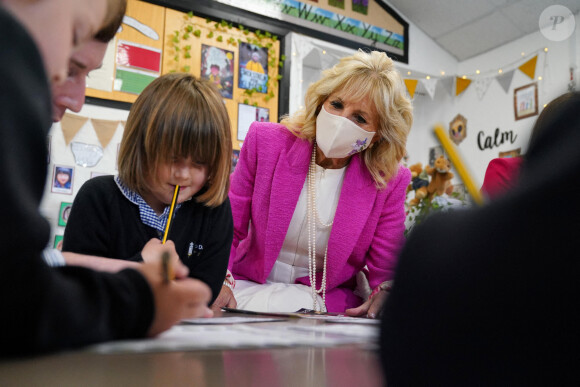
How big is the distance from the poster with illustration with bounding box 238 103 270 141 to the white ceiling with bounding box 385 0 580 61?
1411 mm

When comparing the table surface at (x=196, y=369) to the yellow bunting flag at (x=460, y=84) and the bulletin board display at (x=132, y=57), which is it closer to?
the bulletin board display at (x=132, y=57)

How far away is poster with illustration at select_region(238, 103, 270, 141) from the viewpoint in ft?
8.87

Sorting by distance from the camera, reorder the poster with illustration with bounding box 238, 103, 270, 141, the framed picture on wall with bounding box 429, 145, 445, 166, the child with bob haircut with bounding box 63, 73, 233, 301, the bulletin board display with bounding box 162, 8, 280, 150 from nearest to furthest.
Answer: the child with bob haircut with bounding box 63, 73, 233, 301 < the bulletin board display with bounding box 162, 8, 280, 150 < the poster with illustration with bounding box 238, 103, 270, 141 < the framed picture on wall with bounding box 429, 145, 445, 166

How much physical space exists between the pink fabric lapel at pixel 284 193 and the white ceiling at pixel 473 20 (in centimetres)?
237

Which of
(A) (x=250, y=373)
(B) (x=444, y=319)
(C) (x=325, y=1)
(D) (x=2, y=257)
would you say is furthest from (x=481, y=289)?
(C) (x=325, y=1)

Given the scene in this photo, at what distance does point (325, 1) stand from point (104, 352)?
3.18 metres

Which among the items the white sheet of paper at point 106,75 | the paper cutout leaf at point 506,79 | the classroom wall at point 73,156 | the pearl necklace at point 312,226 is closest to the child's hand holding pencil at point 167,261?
the pearl necklace at point 312,226

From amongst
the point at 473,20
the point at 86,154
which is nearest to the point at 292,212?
the point at 86,154

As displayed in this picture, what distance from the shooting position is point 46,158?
294 millimetres

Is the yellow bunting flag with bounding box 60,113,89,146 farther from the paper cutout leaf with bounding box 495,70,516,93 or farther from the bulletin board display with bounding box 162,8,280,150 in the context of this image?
the paper cutout leaf with bounding box 495,70,516,93

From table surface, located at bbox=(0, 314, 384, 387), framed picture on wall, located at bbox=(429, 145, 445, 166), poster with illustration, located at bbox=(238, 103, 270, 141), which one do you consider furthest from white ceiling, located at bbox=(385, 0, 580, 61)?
table surface, located at bbox=(0, 314, 384, 387)

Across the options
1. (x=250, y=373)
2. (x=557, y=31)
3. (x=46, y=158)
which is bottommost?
(x=250, y=373)

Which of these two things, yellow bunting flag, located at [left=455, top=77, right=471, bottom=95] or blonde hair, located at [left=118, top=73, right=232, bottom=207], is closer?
blonde hair, located at [left=118, top=73, right=232, bottom=207]

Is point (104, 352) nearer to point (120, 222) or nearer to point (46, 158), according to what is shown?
point (46, 158)
